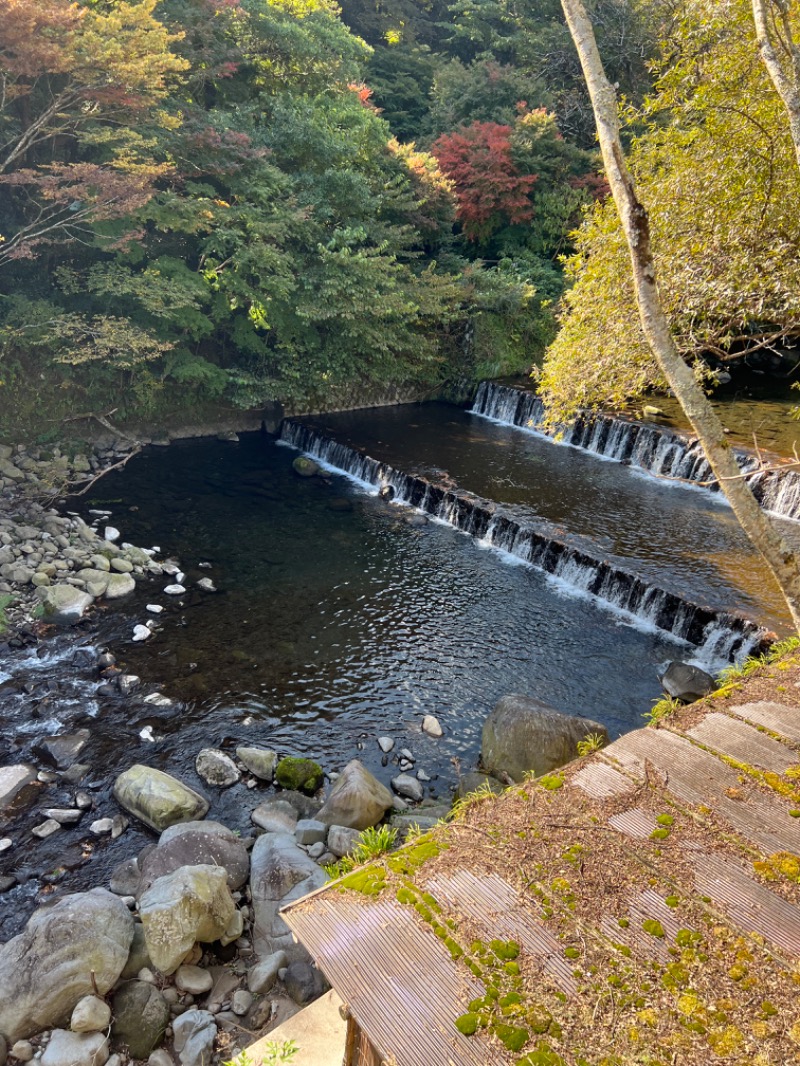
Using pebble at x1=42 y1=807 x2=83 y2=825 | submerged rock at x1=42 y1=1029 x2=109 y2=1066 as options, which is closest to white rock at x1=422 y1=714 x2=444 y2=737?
pebble at x1=42 y1=807 x2=83 y2=825

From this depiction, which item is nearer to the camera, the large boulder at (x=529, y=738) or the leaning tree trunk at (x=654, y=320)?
the leaning tree trunk at (x=654, y=320)

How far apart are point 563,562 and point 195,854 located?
9989mm

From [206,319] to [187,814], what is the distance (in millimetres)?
15666

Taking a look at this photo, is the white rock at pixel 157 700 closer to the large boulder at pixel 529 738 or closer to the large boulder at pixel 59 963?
the large boulder at pixel 59 963

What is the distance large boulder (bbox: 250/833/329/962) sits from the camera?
6.06m

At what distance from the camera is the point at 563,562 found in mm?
14438

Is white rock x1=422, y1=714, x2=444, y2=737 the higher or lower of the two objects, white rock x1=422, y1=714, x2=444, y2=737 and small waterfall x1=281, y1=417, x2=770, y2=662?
the lower

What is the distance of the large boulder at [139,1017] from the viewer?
17.1 ft

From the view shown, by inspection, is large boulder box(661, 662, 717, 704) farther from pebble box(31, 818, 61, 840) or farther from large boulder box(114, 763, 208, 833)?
pebble box(31, 818, 61, 840)

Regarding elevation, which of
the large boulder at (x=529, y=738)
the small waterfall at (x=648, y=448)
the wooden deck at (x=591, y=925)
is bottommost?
the large boulder at (x=529, y=738)

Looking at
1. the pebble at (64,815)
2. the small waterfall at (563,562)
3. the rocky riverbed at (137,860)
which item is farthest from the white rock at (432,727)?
the small waterfall at (563,562)

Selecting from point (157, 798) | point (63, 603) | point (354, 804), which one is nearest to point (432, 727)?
point (354, 804)

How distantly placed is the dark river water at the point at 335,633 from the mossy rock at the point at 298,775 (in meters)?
0.41

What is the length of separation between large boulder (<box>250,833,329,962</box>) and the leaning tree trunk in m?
5.49
